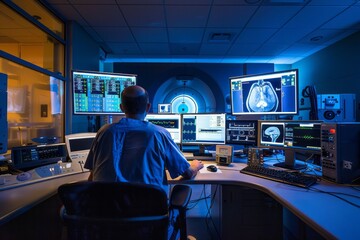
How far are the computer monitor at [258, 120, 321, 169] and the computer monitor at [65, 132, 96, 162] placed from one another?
5.02ft

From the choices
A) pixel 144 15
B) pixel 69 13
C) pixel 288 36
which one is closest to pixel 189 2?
pixel 144 15

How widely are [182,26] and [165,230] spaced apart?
9.49 feet

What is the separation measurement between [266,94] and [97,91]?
1.62 meters

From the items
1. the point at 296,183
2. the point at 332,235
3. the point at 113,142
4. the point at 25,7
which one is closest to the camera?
the point at 332,235

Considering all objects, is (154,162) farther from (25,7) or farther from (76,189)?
(25,7)

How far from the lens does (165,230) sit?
788 millimetres

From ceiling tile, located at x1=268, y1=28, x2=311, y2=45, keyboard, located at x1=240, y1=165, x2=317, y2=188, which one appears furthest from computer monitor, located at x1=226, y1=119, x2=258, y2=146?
ceiling tile, located at x1=268, y1=28, x2=311, y2=45

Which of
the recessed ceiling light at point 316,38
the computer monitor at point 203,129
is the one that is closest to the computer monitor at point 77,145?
the computer monitor at point 203,129

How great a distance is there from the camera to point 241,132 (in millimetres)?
1864

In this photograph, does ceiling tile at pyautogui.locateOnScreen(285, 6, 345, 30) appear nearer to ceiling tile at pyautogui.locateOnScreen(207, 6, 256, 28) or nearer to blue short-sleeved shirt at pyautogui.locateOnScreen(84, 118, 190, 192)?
ceiling tile at pyautogui.locateOnScreen(207, 6, 256, 28)

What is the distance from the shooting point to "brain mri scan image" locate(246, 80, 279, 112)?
1777 mm

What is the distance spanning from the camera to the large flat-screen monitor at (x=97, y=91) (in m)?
1.83

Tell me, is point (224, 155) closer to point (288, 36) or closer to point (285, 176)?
point (285, 176)

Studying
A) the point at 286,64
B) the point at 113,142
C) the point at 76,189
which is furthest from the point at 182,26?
the point at 286,64
